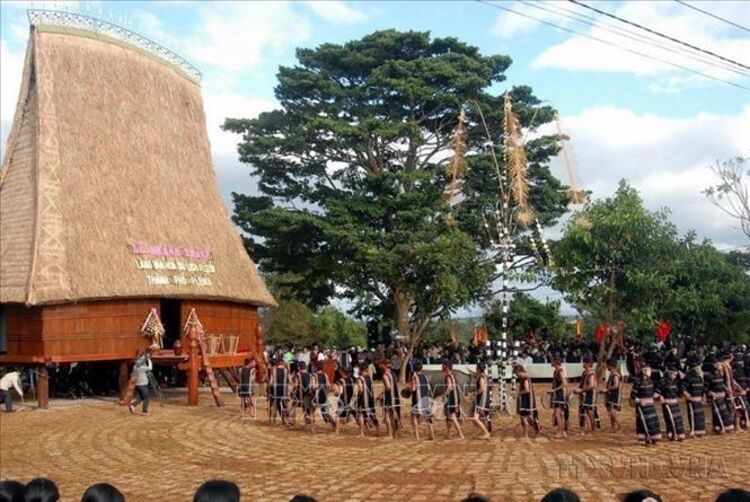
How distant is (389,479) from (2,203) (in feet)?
57.6

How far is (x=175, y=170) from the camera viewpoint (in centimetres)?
2653

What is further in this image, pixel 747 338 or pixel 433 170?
pixel 747 338

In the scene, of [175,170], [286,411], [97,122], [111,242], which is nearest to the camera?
[286,411]

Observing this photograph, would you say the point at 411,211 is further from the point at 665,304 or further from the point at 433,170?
the point at 665,304

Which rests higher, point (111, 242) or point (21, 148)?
point (21, 148)

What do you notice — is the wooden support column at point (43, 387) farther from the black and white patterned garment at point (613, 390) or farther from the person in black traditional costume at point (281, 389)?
the black and white patterned garment at point (613, 390)

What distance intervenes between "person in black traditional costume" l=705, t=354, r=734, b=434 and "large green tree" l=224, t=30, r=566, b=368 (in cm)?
1230

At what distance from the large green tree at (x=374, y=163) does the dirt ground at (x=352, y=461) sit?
1224 centimetres

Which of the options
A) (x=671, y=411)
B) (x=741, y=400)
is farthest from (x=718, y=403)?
(x=671, y=411)

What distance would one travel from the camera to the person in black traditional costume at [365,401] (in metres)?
15.4

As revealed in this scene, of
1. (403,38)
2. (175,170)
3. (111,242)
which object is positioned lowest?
(111,242)

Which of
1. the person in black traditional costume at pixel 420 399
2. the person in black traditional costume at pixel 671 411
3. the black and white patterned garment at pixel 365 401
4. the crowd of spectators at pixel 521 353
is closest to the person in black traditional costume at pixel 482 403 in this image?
the person in black traditional costume at pixel 420 399

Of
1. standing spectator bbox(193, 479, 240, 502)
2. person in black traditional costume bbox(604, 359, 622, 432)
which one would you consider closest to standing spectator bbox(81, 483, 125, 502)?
standing spectator bbox(193, 479, 240, 502)

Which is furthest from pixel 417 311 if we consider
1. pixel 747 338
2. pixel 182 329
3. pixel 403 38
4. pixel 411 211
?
pixel 747 338
